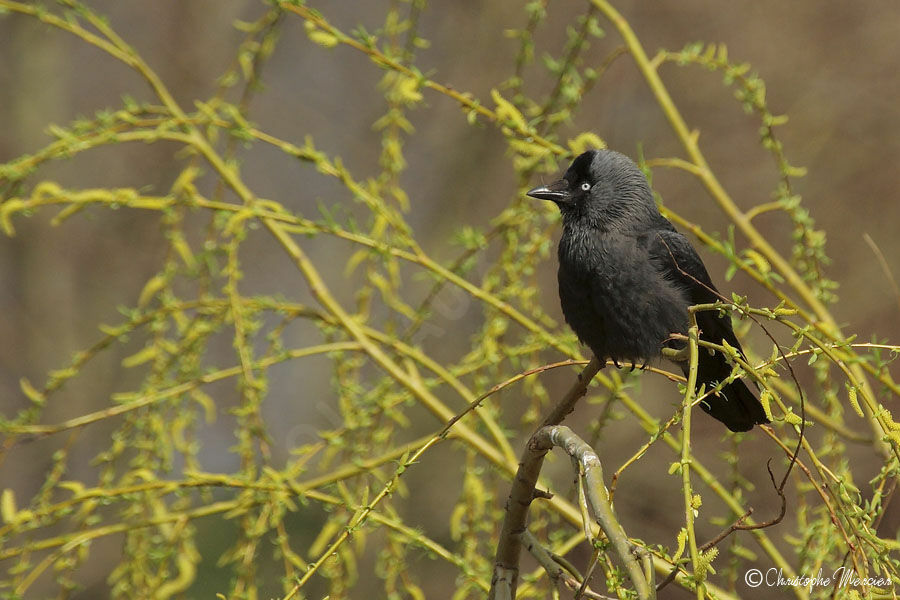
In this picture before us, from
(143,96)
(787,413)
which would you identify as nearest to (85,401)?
(143,96)

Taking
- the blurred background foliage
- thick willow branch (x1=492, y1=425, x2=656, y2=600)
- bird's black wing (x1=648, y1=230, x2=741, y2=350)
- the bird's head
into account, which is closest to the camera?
thick willow branch (x1=492, y1=425, x2=656, y2=600)

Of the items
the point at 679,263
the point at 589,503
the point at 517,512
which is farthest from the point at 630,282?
the point at 589,503

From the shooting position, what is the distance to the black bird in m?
2.76

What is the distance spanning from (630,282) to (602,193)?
0.36 meters

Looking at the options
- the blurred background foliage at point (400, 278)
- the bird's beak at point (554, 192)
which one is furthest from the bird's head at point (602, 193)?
the blurred background foliage at point (400, 278)

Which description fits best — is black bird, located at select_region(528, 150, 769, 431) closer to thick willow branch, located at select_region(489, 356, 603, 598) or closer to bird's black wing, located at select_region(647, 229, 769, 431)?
bird's black wing, located at select_region(647, 229, 769, 431)

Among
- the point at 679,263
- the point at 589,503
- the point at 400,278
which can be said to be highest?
the point at 679,263

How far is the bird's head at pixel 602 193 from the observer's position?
9.86 feet

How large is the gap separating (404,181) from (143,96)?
2.16m

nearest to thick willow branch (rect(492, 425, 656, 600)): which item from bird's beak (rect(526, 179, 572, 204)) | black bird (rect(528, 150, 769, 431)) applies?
black bird (rect(528, 150, 769, 431))

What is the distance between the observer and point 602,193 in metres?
3.07

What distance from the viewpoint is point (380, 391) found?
2.60m

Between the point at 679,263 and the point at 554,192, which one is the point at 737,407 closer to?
the point at 679,263

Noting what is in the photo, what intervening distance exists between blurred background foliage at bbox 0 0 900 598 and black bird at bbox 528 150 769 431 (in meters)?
0.10
